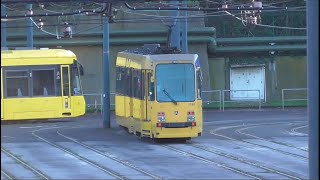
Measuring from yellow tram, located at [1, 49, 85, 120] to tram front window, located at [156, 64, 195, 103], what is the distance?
35.0ft

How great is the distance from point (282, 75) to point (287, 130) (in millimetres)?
20287

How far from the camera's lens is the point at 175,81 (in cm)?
2817

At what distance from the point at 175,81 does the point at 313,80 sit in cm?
1852

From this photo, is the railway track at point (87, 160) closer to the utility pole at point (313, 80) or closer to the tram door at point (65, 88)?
the tram door at point (65, 88)

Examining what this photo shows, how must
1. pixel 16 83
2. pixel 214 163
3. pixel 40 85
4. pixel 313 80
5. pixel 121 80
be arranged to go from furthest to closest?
pixel 40 85, pixel 16 83, pixel 121 80, pixel 214 163, pixel 313 80

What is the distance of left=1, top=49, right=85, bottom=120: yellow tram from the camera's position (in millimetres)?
37531

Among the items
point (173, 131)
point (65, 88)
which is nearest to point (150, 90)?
point (173, 131)

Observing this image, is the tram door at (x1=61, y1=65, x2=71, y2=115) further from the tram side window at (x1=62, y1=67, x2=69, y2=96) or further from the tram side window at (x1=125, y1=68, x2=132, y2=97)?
the tram side window at (x1=125, y1=68, x2=132, y2=97)

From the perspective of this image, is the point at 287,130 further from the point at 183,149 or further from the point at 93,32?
the point at 93,32

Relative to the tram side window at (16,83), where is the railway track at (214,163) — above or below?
below

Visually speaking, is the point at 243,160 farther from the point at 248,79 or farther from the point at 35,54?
the point at 248,79

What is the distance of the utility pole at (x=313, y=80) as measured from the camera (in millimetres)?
9680

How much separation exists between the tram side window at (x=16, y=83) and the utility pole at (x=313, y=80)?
28.7 metres

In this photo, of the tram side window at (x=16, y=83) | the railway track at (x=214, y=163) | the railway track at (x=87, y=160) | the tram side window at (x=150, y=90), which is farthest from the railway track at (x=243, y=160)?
the tram side window at (x=16, y=83)
